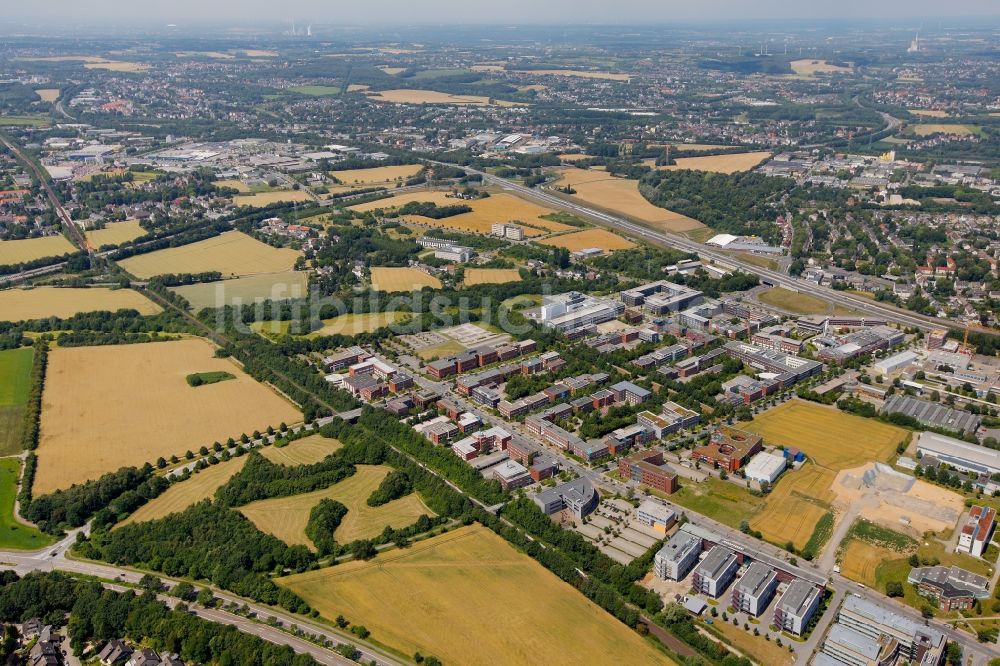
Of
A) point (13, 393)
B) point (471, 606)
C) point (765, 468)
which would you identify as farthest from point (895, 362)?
point (13, 393)

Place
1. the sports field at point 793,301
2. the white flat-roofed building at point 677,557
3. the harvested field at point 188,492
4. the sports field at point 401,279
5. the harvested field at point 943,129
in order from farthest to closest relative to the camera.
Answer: the harvested field at point 943,129, the sports field at point 401,279, the sports field at point 793,301, the harvested field at point 188,492, the white flat-roofed building at point 677,557

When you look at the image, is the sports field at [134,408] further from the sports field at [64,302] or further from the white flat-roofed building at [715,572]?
the white flat-roofed building at [715,572]

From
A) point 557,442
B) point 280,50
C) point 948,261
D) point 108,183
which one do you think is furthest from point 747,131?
point 280,50

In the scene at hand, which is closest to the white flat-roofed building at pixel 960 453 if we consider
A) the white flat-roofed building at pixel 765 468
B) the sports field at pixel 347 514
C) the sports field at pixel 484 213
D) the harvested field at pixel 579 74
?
the white flat-roofed building at pixel 765 468

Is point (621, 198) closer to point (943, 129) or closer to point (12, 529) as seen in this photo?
point (943, 129)

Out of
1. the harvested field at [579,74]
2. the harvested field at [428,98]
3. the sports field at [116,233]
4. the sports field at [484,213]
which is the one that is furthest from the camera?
the harvested field at [579,74]

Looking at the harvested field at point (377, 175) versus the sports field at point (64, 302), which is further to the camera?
the harvested field at point (377, 175)

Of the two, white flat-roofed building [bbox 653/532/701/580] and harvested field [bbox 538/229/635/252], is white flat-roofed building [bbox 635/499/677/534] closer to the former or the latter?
white flat-roofed building [bbox 653/532/701/580]

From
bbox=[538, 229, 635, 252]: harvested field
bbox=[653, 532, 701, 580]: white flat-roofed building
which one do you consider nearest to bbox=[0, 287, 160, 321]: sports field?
bbox=[538, 229, 635, 252]: harvested field
